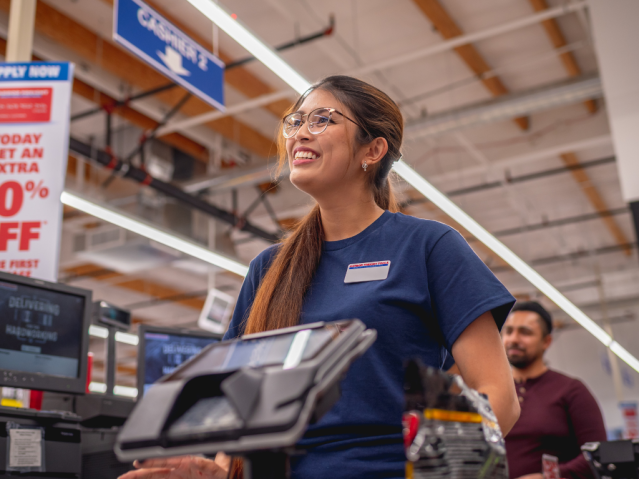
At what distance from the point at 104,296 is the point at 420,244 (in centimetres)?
1180

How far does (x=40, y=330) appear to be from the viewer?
2.65 m

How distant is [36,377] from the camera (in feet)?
8.36

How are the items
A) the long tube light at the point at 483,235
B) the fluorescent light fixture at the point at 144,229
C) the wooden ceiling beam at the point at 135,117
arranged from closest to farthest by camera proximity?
the fluorescent light fixture at the point at 144,229 < the long tube light at the point at 483,235 < the wooden ceiling beam at the point at 135,117

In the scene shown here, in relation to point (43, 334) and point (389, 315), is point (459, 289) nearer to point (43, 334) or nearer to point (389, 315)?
point (389, 315)

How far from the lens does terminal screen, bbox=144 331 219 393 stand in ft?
11.5

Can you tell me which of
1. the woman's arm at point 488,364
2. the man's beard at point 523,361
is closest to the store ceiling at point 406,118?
the man's beard at point 523,361

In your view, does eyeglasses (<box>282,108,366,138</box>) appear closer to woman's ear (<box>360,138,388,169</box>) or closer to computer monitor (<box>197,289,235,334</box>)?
woman's ear (<box>360,138,388,169</box>)

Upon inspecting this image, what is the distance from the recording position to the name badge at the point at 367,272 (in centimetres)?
126

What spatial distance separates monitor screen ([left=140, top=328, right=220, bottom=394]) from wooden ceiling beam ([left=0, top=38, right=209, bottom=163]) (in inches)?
165

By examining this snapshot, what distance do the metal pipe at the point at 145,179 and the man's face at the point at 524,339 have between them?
4484 millimetres

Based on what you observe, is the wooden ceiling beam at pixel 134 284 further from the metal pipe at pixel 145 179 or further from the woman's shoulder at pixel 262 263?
the woman's shoulder at pixel 262 263

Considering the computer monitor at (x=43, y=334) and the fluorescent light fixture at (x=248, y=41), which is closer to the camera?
the computer monitor at (x=43, y=334)

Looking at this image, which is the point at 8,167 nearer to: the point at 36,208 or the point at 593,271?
the point at 36,208

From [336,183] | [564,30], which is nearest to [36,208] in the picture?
[336,183]
